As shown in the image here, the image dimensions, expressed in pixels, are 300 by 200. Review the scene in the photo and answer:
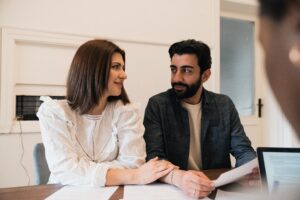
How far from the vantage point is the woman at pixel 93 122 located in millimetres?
897

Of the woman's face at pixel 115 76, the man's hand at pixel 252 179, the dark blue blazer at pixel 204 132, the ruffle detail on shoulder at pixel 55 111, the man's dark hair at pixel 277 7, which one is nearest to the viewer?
the man's dark hair at pixel 277 7

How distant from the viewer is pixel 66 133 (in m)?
0.92

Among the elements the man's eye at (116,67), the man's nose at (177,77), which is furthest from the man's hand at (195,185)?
the man's nose at (177,77)

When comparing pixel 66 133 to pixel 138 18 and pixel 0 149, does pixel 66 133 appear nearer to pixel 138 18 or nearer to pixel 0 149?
pixel 0 149

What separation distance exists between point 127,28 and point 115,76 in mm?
937

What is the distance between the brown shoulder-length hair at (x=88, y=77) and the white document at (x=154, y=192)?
0.35 meters

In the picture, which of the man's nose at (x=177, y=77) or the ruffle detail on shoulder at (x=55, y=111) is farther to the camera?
the man's nose at (x=177, y=77)

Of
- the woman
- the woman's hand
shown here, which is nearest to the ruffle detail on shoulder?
the woman

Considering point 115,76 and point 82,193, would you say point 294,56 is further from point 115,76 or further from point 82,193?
point 115,76

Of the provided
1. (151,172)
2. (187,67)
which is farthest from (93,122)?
(187,67)

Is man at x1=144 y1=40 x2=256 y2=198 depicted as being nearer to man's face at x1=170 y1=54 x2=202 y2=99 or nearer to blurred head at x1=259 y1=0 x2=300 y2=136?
man's face at x1=170 y1=54 x2=202 y2=99

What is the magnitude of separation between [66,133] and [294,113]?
86cm

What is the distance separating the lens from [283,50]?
0.14 m

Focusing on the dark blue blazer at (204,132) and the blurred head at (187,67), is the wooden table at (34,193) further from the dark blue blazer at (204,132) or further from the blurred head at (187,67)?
the blurred head at (187,67)
